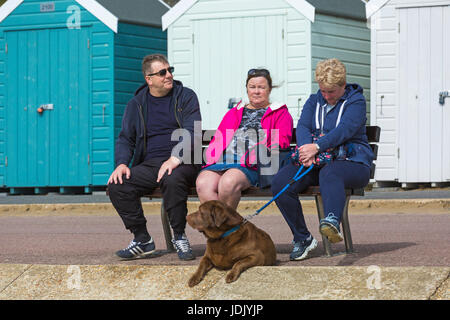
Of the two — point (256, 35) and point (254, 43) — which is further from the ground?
point (256, 35)

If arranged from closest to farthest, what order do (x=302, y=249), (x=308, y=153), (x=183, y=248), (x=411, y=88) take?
(x=308, y=153) → (x=302, y=249) → (x=183, y=248) → (x=411, y=88)

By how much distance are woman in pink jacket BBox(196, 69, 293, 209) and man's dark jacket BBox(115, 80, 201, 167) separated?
22 cm

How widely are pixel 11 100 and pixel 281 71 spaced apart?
15.2ft

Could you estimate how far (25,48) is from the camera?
14195 millimetres

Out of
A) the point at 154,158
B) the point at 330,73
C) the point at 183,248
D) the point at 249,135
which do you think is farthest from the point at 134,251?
the point at 330,73

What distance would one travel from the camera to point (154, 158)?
5.50 metres

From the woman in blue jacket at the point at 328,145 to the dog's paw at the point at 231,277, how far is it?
36.0 inches

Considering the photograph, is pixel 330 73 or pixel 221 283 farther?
pixel 330 73

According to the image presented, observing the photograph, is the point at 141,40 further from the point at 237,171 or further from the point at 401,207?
the point at 237,171

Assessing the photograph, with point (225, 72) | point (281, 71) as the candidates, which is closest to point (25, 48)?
point (225, 72)

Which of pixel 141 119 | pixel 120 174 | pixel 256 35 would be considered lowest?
pixel 120 174

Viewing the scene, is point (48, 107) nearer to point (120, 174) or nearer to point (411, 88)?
point (411, 88)

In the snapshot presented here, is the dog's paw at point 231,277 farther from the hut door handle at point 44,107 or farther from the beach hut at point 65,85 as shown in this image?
the hut door handle at point 44,107

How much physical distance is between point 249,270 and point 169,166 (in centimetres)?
120
